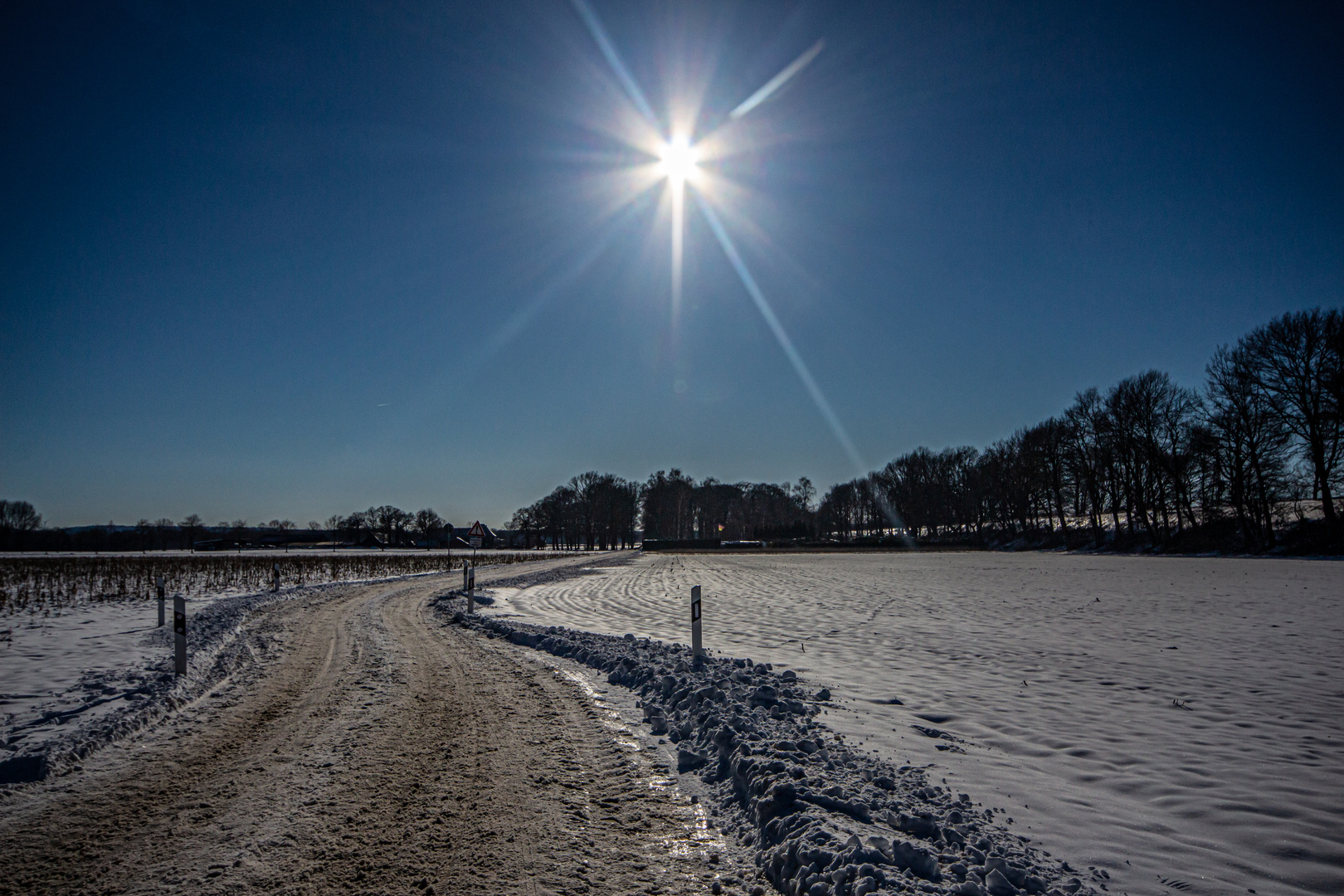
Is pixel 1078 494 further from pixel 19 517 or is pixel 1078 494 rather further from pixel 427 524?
pixel 19 517

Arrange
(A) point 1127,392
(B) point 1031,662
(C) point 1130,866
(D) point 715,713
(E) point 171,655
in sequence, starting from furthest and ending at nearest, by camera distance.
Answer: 1. (A) point 1127,392
2. (E) point 171,655
3. (B) point 1031,662
4. (D) point 715,713
5. (C) point 1130,866

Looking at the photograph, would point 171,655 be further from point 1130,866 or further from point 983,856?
point 1130,866

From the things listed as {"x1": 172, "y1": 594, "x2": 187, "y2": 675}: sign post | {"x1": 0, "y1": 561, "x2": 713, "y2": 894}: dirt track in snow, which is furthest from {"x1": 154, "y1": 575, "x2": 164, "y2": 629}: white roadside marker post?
{"x1": 0, "y1": 561, "x2": 713, "y2": 894}: dirt track in snow

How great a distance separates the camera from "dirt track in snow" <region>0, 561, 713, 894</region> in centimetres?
337

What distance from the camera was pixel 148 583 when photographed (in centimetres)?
2711

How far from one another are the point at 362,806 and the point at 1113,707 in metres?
7.25

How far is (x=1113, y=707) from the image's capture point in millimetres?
6562

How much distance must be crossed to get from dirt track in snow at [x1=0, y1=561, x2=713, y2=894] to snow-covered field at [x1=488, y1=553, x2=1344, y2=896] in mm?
2497

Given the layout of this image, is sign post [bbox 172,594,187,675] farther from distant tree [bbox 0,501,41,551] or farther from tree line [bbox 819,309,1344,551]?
distant tree [bbox 0,501,41,551]

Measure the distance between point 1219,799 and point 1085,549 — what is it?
66046mm

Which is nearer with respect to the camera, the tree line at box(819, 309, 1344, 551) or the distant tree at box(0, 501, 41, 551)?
the tree line at box(819, 309, 1344, 551)

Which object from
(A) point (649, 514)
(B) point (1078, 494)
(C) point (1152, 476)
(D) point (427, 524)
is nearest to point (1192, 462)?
(C) point (1152, 476)

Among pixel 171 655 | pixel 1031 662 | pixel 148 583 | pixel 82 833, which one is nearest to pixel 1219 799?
pixel 1031 662

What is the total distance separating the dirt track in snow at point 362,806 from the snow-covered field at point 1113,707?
8.19ft
